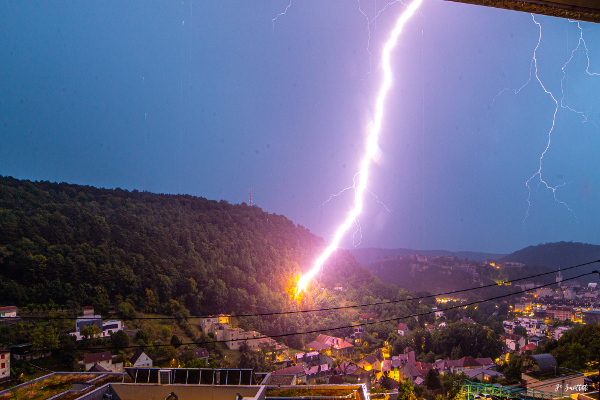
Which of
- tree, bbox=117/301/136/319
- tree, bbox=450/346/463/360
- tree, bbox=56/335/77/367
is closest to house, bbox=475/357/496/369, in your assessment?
tree, bbox=450/346/463/360

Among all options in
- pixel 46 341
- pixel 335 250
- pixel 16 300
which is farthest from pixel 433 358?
pixel 16 300

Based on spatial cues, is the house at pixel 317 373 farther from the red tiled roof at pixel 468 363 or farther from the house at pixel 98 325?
the house at pixel 98 325

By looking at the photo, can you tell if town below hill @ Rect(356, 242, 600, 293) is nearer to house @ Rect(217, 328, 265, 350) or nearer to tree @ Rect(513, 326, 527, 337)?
tree @ Rect(513, 326, 527, 337)

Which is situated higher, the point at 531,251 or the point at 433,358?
the point at 531,251

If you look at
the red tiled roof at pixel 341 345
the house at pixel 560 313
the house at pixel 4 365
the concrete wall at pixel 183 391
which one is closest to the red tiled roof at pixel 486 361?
the house at pixel 560 313

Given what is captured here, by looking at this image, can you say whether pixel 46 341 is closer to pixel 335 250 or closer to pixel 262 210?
pixel 262 210

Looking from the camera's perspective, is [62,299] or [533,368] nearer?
[533,368]

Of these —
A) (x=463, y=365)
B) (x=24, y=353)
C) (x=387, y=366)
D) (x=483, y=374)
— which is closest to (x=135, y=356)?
(x=24, y=353)
